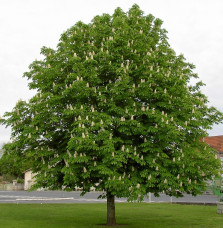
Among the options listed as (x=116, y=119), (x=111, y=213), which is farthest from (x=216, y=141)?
(x=116, y=119)

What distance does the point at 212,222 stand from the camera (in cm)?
2198

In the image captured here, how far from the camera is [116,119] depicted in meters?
17.0

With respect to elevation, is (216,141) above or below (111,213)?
above

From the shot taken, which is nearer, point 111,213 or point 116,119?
point 116,119

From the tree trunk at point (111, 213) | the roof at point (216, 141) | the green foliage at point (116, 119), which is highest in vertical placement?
the roof at point (216, 141)

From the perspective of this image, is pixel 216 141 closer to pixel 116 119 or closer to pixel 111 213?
pixel 111 213

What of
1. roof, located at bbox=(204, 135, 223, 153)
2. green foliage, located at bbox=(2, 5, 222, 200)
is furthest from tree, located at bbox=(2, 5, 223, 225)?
roof, located at bbox=(204, 135, 223, 153)

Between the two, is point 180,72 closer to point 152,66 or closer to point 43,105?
point 152,66

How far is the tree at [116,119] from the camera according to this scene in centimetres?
1656

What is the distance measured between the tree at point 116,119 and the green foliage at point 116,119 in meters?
0.05

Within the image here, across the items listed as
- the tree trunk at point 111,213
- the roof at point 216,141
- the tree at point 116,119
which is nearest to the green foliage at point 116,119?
the tree at point 116,119

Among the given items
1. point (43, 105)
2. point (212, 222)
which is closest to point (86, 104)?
point (43, 105)

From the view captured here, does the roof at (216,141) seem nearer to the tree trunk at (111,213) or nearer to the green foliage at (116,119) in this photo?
the green foliage at (116,119)

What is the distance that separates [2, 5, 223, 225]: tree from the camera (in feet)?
54.3
